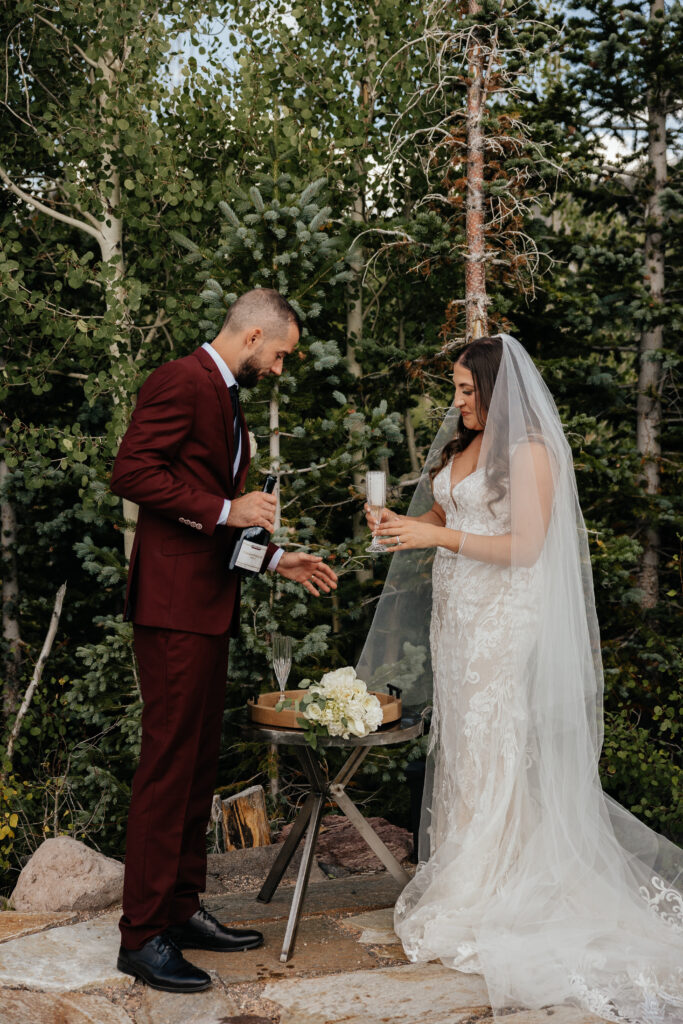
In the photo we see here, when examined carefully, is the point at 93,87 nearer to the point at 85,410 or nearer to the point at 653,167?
the point at 85,410

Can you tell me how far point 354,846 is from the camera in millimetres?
4746

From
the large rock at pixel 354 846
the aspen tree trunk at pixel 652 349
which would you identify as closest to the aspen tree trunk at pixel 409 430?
the aspen tree trunk at pixel 652 349

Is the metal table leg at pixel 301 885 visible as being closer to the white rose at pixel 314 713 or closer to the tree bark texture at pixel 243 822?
the white rose at pixel 314 713

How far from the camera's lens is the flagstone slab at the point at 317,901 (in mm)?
3570

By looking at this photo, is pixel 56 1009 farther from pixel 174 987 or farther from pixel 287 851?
pixel 287 851

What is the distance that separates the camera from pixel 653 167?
5586 mm

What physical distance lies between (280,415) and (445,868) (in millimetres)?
2547

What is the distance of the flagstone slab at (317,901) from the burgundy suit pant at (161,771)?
733mm

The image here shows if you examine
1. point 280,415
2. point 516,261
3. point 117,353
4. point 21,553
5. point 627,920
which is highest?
point 516,261

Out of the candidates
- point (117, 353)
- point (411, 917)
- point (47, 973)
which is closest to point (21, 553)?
point (117, 353)

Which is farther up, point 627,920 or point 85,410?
point 85,410

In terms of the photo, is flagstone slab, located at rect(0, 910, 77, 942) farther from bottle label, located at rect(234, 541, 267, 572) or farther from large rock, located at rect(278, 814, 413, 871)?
bottle label, located at rect(234, 541, 267, 572)

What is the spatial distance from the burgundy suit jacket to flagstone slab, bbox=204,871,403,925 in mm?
1307

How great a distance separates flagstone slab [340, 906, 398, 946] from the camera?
128 inches
